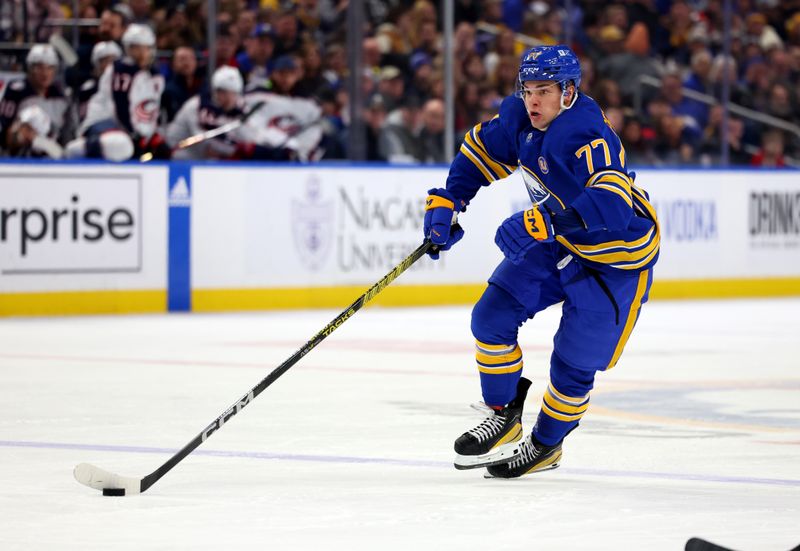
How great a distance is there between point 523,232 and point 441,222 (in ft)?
1.24

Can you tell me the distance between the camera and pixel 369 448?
16.5ft

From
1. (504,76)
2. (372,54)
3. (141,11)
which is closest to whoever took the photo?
(141,11)

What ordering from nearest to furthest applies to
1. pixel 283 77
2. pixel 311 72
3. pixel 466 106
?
1. pixel 283 77
2. pixel 311 72
3. pixel 466 106

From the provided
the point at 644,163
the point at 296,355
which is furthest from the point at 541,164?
the point at 644,163

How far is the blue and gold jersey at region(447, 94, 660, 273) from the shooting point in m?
4.34

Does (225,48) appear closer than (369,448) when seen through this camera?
No

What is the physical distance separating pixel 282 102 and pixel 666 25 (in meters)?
4.07

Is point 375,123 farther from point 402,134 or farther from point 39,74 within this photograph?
point 39,74

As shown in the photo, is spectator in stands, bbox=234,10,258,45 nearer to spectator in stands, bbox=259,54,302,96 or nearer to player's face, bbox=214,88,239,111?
spectator in stands, bbox=259,54,302,96

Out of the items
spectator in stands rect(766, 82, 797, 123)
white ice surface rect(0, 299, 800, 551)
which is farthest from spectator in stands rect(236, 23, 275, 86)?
spectator in stands rect(766, 82, 797, 123)

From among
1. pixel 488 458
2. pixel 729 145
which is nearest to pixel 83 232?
pixel 729 145

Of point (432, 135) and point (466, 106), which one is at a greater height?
point (466, 106)

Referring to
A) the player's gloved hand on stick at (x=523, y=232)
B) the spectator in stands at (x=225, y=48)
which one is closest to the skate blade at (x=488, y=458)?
the player's gloved hand on stick at (x=523, y=232)

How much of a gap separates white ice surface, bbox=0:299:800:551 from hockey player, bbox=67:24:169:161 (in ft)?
6.01
